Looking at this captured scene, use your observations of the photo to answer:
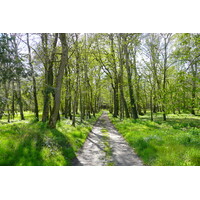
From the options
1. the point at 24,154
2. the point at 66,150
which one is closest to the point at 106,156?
the point at 66,150

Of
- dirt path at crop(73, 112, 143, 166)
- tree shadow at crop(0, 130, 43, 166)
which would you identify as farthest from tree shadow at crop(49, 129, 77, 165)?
tree shadow at crop(0, 130, 43, 166)

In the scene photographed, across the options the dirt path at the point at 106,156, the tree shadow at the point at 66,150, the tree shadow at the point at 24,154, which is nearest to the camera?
the tree shadow at the point at 24,154

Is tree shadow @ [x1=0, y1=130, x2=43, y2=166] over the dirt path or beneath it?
over

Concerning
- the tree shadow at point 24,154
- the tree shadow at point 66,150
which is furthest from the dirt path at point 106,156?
the tree shadow at point 24,154

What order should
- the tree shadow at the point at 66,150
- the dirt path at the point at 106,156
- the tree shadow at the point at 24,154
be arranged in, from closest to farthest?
the tree shadow at the point at 24,154 < the dirt path at the point at 106,156 < the tree shadow at the point at 66,150

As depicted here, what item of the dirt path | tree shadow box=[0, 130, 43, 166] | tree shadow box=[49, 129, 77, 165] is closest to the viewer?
tree shadow box=[0, 130, 43, 166]

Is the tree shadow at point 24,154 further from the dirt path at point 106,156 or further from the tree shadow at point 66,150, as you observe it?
the dirt path at point 106,156

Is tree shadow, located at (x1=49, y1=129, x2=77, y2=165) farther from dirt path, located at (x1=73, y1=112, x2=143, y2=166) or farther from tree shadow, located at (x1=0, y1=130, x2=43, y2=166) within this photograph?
tree shadow, located at (x1=0, y1=130, x2=43, y2=166)

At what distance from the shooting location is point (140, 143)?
970 centimetres

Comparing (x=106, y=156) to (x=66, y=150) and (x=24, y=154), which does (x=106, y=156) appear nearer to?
(x=66, y=150)

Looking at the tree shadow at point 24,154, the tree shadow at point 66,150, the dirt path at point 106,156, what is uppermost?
the tree shadow at point 24,154
